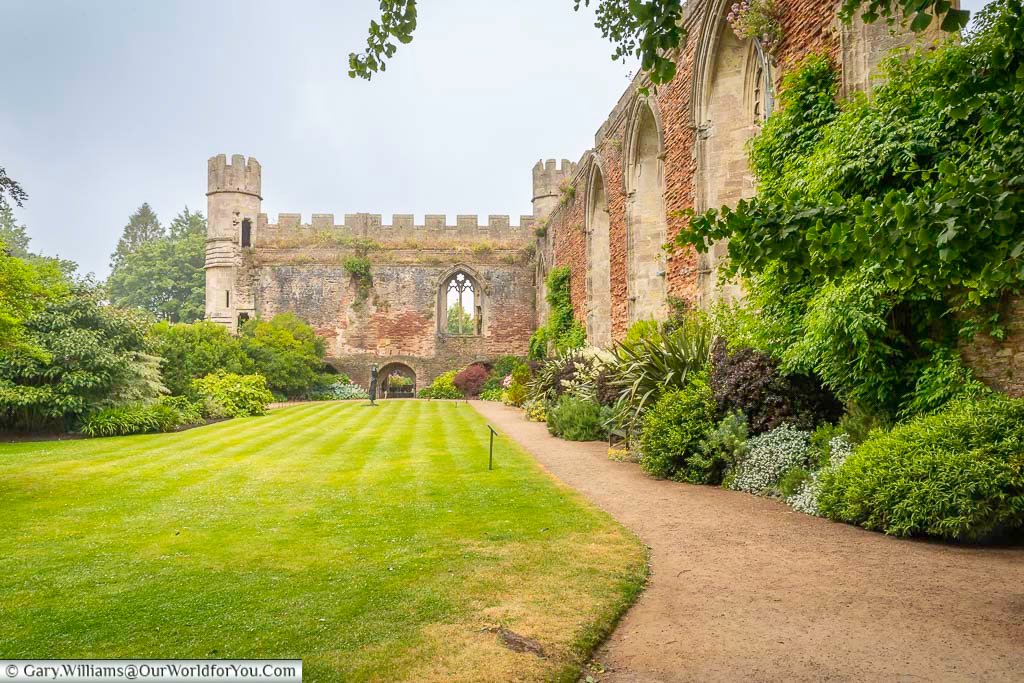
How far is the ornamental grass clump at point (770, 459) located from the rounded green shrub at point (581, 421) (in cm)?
408

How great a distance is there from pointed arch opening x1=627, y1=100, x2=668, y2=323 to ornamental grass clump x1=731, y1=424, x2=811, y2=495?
7.43 metres

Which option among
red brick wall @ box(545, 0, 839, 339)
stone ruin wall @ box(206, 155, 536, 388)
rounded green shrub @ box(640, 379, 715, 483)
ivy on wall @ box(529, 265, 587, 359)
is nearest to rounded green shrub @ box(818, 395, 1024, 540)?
rounded green shrub @ box(640, 379, 715, 483)

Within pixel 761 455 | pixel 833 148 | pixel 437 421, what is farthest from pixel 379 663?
pixel 437 421

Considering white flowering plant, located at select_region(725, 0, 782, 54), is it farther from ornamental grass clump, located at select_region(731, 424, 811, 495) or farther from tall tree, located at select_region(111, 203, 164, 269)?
tall tree, located at select_region(111, 203, 164, 269)

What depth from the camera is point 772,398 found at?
23.7 feet

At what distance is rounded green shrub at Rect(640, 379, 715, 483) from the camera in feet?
24.7

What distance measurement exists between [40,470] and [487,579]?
6975 mm

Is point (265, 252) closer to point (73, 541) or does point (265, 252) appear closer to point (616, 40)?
point (73, 541)

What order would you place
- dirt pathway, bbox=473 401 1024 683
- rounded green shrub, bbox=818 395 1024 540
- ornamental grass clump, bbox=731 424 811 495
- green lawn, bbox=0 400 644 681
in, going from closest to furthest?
dirt pathway, bbox=473 401 1024 683 → green lawn, bbox=0 400 644 681 → rounded green shrub, bbox=818 395 1024 540 → ornamental grass clump, bbox=731 424 811 495

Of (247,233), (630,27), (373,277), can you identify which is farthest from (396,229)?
(630,27)

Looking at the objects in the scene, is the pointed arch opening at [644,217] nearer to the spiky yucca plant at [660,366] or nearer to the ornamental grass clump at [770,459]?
the spiky yucca plant at [660,366]

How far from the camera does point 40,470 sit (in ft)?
27.5

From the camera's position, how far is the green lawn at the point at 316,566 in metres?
3.10

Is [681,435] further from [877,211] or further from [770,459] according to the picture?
[877,211]
